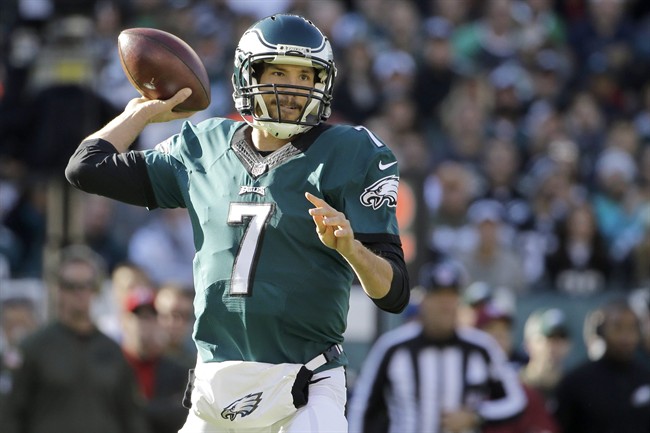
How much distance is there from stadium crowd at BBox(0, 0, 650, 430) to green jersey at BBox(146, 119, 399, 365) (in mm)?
3502

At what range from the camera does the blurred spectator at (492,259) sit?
31.3 ft

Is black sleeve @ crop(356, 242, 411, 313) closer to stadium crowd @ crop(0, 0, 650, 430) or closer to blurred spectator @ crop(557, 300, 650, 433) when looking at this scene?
stadium crowd @ crop(0, 0, 650, 430)

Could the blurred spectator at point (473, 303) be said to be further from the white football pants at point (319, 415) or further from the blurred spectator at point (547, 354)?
the white football pants at point (319, 415)

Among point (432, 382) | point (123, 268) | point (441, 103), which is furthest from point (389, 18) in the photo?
point (432, 382)

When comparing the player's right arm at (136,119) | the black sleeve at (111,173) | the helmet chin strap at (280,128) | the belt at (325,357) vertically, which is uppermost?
the helmet chin strap at (280,128)

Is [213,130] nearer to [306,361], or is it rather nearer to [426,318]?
[306,361]

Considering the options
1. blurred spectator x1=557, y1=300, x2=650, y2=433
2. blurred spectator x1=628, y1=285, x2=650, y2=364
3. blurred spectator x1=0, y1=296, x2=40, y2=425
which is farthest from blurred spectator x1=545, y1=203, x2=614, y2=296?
blurred spectator x1=0, y1=296, x2=40, y2=425

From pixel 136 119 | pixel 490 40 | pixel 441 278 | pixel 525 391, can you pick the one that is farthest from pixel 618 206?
pixel 136 119

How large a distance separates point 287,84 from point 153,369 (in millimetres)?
3816

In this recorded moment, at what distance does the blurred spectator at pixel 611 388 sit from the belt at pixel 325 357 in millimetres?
3951

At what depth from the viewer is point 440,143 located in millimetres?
11734

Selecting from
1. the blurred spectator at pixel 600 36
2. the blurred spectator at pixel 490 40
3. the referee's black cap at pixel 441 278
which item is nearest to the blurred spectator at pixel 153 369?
the referee's black cap at pixel 441 278

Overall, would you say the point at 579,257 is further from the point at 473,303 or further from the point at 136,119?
the point at 136,119

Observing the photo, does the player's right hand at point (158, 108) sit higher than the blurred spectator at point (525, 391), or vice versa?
the player's right hand at point (158, 108)
